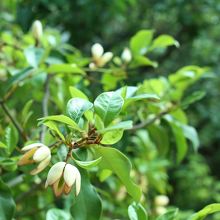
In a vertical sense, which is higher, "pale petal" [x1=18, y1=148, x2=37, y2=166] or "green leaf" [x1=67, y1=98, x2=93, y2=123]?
"green leaf" [x1=67, y1=98, x2=93, y2=123]

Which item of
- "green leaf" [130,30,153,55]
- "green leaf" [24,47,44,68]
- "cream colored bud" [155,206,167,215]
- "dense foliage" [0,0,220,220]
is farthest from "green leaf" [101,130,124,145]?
"cream colored bud" [155,206,167,215]

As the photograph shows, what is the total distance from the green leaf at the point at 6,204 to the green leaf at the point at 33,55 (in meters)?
0.35

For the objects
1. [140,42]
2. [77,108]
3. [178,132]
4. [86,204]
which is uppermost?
[77,108]

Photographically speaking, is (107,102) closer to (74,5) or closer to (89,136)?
(89,136)

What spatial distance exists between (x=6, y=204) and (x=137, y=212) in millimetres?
171

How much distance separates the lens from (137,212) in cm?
61

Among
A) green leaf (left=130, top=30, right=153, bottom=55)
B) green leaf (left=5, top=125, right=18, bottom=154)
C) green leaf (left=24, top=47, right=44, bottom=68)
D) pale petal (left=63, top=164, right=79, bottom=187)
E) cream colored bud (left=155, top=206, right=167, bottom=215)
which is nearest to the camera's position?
pale petal (left=63, top=164, right=79, bottom=187)

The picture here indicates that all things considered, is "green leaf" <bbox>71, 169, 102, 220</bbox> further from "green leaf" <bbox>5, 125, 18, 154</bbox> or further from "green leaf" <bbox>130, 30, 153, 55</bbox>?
"green leaf" <bbox>130, 30, 153, 55</bbox>

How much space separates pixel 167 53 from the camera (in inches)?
140

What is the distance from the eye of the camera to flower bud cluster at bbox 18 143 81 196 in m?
0.56

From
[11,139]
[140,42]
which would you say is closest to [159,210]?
[140,42]

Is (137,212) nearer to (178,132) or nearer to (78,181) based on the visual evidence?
(78,181)

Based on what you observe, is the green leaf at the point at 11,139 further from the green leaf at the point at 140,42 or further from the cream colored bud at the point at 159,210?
the cream colored bud at the point at 159,210

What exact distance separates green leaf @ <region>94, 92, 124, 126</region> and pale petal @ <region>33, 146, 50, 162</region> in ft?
0.26
